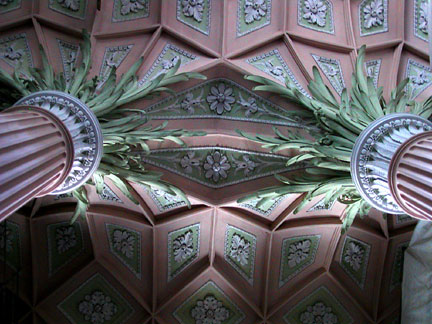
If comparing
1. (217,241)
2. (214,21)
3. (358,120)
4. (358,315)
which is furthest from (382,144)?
(358,315)

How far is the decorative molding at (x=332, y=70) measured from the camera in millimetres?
9781

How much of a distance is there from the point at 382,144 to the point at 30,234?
22.0ft

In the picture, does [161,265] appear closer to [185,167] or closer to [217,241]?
[217,241]

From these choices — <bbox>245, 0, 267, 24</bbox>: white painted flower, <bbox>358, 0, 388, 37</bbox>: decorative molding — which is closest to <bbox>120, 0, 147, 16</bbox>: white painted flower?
<bbox>245, 0, 267, 24</bbox>: white painted flower

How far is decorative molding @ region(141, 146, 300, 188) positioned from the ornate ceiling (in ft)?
0.09

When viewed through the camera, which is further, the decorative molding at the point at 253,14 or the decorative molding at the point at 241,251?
the decorative molding at the point at 241,251

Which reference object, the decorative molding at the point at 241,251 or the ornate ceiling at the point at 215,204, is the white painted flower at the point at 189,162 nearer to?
the ornate ceiling at the point at 215,204

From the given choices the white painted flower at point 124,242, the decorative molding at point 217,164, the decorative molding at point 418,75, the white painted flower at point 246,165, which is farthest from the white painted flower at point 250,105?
the white painted flower at point 124,242

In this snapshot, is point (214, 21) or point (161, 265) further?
point (161, 265)

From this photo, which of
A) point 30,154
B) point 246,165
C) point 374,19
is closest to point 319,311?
point 246,165

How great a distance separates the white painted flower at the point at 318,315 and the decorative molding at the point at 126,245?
3.38 metres

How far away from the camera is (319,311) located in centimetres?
1183

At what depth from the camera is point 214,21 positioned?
395 inches

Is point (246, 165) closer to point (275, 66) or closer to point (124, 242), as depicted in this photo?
point (275, 66)
